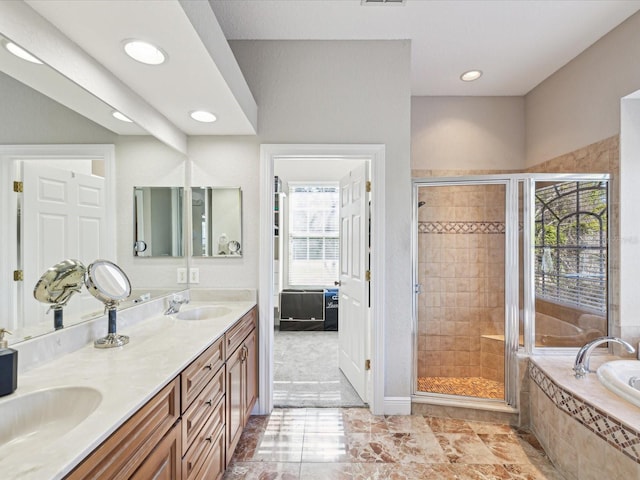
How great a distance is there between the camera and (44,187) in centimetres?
120

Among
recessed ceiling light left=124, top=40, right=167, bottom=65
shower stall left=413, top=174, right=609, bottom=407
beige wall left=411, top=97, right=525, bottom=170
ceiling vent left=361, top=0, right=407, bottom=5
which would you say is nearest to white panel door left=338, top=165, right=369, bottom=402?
shower stall left=413, top=174, right=609, bottom=407

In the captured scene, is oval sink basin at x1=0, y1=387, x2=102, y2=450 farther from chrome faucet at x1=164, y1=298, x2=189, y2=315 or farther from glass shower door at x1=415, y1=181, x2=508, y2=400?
glass shower door at x1=415, y1=181, x2=508, y2=400

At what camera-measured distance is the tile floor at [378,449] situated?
177 centimetres

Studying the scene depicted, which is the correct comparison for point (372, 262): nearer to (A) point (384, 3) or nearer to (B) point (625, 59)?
(A) point (384, 3)

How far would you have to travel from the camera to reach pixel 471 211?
254 cm


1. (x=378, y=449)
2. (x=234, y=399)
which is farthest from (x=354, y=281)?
(x=234, y=399)

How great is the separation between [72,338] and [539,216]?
2.88 metres

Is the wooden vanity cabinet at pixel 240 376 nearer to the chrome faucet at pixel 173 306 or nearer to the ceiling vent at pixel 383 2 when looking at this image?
the chrome faucet at pixel 173 306

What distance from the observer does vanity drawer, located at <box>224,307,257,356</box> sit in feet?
5.69

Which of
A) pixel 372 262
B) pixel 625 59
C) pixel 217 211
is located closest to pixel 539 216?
pixel 625 59

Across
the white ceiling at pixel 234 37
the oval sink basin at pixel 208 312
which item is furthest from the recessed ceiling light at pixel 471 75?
the oval sink basin at pixel 208 312

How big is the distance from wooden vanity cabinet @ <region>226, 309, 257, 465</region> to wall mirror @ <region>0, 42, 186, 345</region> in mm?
634

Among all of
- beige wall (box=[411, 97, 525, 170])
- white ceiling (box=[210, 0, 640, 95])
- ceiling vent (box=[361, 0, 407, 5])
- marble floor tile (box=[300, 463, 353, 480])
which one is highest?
white ceiling (box=[210, 0, 640, 95])

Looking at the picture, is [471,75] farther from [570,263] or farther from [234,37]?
[234,37]
